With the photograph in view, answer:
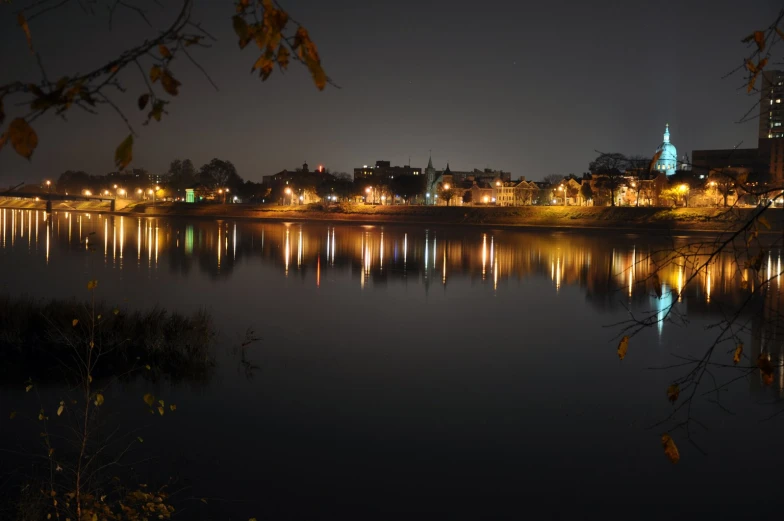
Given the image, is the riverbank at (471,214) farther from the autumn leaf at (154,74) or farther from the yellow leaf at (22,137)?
the yellow leaf at (22,137)

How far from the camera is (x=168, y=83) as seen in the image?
3.19 m

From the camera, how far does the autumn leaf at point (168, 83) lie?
3.19 metres

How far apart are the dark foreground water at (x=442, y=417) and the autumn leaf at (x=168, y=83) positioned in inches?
131

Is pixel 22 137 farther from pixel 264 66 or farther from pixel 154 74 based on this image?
pixel 264 66

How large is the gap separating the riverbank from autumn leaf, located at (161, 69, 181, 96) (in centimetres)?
6759

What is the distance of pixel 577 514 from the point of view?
912cm

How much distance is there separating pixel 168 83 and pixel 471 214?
99429 mm

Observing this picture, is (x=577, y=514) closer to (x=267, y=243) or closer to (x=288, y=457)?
(x=288, y=457)

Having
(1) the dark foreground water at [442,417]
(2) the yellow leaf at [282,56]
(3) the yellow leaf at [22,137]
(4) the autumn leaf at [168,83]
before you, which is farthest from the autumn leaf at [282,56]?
(1) the dark foreground water at [442,417]

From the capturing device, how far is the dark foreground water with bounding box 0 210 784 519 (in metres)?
9.42

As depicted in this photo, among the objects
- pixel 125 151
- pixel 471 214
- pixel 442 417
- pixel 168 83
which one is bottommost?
pixel 442 417

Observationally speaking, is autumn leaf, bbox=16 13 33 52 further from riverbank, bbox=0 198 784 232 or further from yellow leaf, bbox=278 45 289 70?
riverbank, bbox=0 198 784 232

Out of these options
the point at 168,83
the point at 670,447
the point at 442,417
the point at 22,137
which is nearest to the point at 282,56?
the point at 168,83

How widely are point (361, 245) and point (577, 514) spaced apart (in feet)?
164
